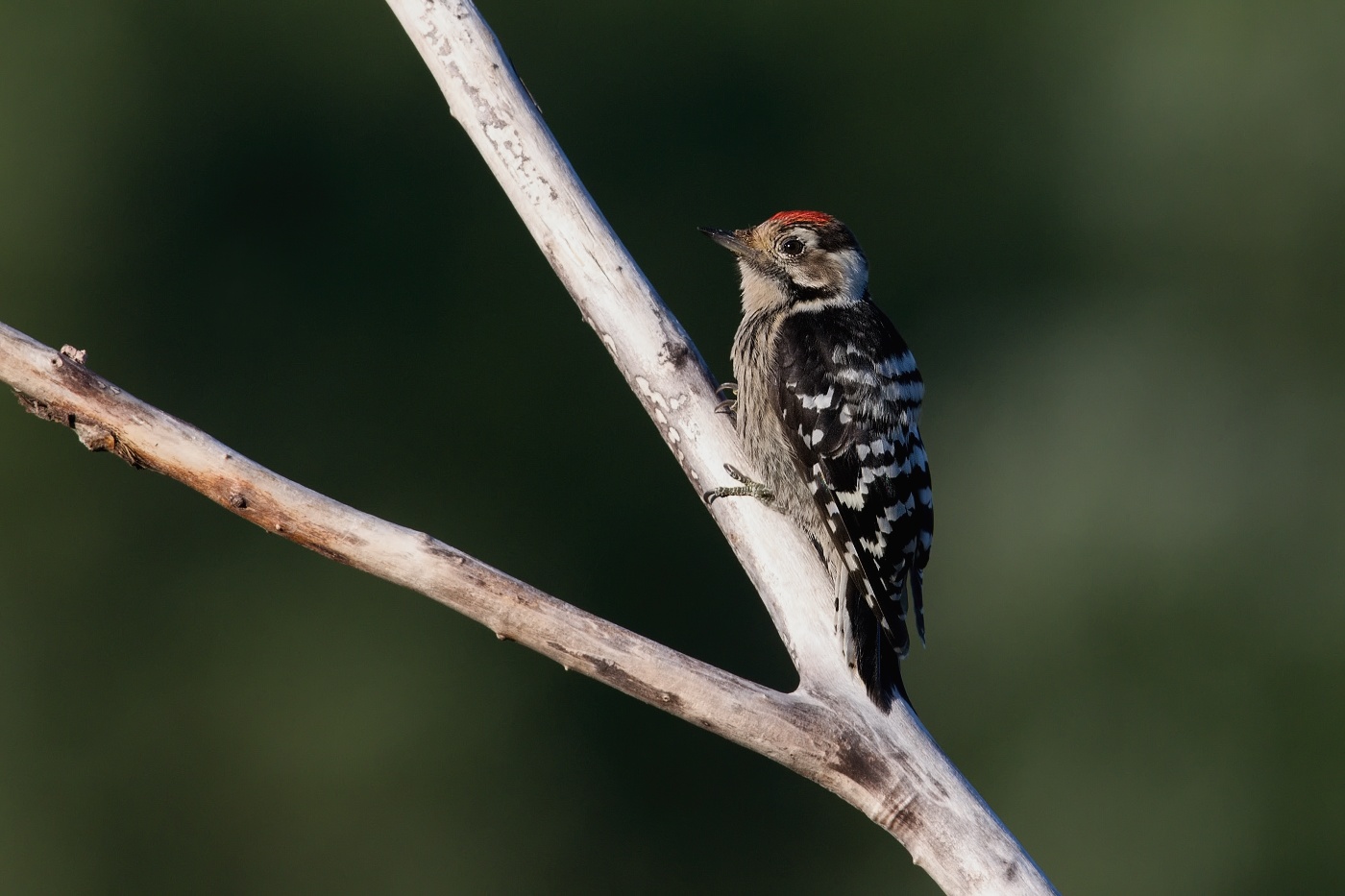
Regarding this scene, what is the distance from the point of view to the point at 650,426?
8.62 m

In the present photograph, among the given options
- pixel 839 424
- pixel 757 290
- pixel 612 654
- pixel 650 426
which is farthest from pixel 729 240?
pixel 650 426

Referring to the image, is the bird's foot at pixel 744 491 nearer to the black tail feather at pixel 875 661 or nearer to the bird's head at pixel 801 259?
the black tail feather at pixel 875 661

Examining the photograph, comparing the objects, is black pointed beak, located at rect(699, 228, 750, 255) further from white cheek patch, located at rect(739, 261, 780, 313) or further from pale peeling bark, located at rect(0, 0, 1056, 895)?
pale peeling bark, located at rect(0, 0, 1056, 895)

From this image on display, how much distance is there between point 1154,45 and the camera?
34.7ft

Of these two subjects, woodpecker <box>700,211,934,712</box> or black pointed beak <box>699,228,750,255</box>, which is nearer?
woodpecker <box>700,211,934,712</box>

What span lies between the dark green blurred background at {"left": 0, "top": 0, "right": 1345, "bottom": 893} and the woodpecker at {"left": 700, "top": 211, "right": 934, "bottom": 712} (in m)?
4.36

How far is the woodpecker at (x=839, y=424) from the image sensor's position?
2979 millimetres

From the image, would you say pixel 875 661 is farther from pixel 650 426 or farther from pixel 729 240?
pixel 650 426

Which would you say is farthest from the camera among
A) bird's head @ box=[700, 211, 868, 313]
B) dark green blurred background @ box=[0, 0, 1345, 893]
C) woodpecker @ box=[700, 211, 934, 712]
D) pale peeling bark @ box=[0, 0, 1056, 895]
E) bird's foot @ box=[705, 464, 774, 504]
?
dark green blurred background @ box=[0, 0, 1345, 893]

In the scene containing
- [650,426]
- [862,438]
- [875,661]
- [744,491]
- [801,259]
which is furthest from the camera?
[650,426]

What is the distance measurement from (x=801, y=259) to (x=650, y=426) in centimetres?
493

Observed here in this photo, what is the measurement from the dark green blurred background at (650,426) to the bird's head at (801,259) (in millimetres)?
4301

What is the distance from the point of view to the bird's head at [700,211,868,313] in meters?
3.72

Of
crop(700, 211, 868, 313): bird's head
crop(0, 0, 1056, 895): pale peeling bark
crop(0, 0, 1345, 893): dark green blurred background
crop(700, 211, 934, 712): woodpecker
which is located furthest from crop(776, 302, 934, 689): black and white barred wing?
crop(0, 0, 1345, 893): dark green blurred background
